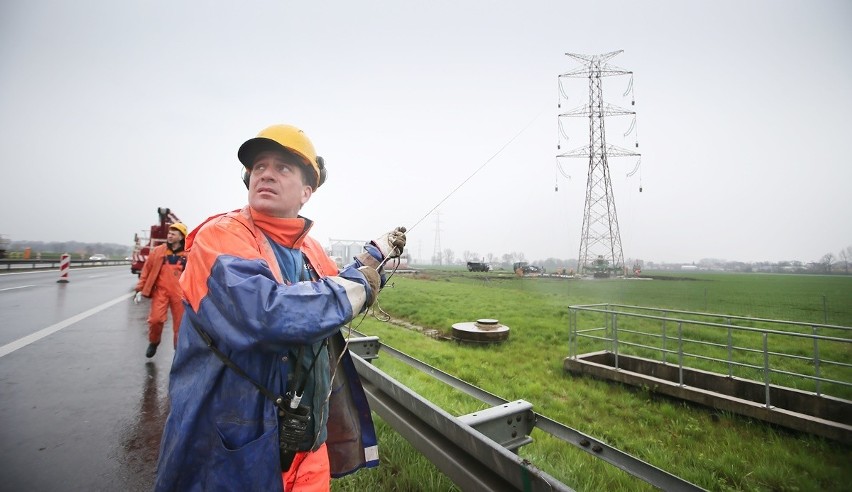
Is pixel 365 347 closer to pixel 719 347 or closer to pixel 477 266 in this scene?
pixel 719 347

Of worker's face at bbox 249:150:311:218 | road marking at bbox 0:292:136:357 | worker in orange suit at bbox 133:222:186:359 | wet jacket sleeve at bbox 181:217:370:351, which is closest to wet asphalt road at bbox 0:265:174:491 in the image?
road marking at bbox 0:292:136:357

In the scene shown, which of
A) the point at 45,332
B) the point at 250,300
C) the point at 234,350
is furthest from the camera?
the point at 45,332

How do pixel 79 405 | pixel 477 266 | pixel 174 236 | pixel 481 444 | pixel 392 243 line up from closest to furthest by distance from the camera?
pixel 481 444 → pixel 392 243 → pixel 79 405 → pixel 174 236 → pixel 477 266

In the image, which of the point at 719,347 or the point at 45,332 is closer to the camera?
the point at 45,332

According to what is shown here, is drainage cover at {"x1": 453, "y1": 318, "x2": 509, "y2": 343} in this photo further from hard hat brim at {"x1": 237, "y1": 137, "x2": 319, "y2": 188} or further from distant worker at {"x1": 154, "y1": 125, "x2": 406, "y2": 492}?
hard hat brim at {"x1": 237, "y1": 137, "x2": 319, "y2": 188}

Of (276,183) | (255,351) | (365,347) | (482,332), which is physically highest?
(276,183)

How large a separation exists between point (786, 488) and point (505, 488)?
12.8 ft

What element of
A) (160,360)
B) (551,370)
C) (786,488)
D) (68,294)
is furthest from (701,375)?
(68,294)

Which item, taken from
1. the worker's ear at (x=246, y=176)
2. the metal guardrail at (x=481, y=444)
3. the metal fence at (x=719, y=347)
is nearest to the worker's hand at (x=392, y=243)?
the worker's ear at (x=246, y=176)

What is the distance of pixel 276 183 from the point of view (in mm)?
1728

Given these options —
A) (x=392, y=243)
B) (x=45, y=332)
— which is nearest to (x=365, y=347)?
(x=392, y=243)

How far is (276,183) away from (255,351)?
0.75 metres

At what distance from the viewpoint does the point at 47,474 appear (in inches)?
109

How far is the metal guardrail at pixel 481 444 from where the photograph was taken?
150 cm
